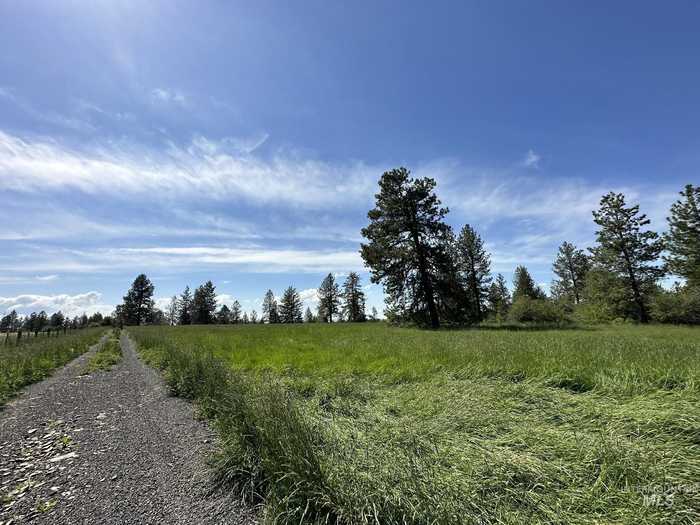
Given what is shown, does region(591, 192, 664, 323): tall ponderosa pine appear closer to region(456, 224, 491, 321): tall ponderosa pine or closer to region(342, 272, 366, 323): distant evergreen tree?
region(456, 224, 491, 321): tall ponderosa pine

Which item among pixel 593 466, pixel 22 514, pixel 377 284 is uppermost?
pixel 377 284

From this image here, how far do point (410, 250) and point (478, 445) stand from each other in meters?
20.5

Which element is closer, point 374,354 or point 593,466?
point 593,466

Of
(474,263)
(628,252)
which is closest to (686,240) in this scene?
(628,252)

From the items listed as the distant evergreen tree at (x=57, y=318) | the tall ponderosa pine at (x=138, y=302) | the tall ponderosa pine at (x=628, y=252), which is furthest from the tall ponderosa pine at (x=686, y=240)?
the distant evergreen tree at (x=57, y=318)

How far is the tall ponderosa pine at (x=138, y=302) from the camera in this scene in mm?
70744

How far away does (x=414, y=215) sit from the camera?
23.8m

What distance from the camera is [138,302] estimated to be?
71438mm

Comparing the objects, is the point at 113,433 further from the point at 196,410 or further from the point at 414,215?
the point at 414,215

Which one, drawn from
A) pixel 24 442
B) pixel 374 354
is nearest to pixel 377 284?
pixel 374 354

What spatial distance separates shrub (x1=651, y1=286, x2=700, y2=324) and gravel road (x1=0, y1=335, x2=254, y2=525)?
35738 millimetres

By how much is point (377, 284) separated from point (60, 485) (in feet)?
71.1

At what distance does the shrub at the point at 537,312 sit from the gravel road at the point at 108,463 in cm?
3087

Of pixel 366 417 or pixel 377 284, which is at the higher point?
pixel 377 284
